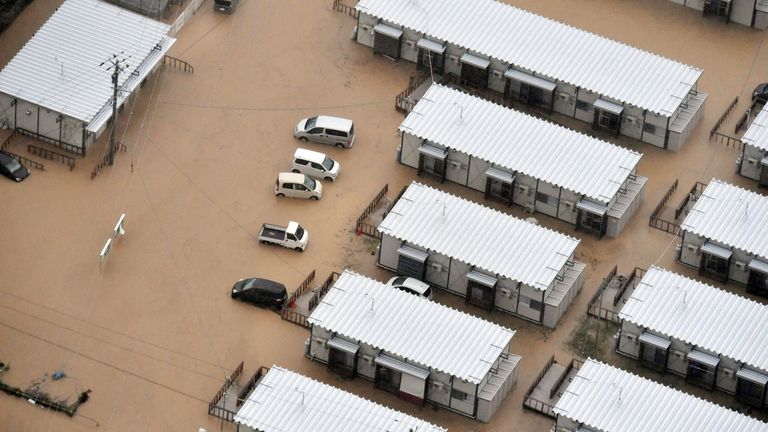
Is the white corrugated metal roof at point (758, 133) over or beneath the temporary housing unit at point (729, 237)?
over

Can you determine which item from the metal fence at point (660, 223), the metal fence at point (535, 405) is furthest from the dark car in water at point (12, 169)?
the metal fence at point (660, 223)

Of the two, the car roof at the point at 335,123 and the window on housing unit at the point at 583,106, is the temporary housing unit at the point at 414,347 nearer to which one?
the car roof at the point at 335,123

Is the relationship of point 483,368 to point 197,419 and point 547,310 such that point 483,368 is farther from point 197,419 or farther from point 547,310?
point 197,419

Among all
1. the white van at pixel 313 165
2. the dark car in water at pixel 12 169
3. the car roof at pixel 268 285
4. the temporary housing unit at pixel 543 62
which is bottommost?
the car roof at pixel 268 285

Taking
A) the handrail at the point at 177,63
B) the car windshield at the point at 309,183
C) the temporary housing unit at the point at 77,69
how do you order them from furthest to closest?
1. the handrail at the point at 177,63
2. the temporary housing unit at the point at 77,69
3. the car windshield at the point at 309,183

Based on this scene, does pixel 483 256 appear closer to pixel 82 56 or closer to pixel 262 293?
pixel 262 293

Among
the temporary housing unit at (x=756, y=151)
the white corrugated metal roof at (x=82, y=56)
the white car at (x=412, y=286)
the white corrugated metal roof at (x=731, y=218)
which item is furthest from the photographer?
the white corrugated metal roof at (x=82, y=56)

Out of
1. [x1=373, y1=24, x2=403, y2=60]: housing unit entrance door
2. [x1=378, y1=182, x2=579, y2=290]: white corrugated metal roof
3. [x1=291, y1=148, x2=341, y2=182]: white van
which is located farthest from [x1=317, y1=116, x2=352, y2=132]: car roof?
[x1=378, y1=182, x2=579, y2=290]: white corrugated metal roof

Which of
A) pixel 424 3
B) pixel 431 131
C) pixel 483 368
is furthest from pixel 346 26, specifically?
pixel 483 368
